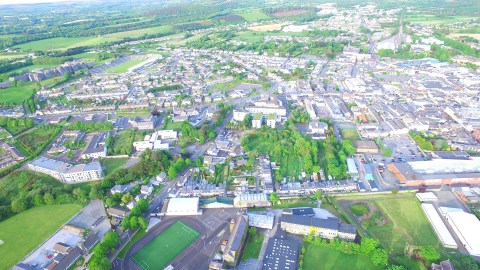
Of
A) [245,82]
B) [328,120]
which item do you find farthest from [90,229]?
[245,82]

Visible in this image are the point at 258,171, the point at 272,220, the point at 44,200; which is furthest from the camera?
the point at 258,171

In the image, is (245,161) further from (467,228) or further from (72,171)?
(467,228)

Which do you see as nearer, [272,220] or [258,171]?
[272,220]

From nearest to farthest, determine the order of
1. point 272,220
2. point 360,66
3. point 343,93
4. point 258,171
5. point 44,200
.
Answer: point 272,220 → point 44,200 → point 258,171 → point 343,93 → point 360,66

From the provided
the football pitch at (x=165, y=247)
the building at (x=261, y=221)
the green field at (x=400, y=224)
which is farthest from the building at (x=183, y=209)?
the green field at (x=400, y=224)

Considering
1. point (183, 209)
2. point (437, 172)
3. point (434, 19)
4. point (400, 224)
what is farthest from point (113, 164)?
point (434, 19)

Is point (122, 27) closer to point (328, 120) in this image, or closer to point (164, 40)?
point (164, 40)

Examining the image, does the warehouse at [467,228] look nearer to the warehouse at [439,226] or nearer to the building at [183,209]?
the warehouse at [439,226]
